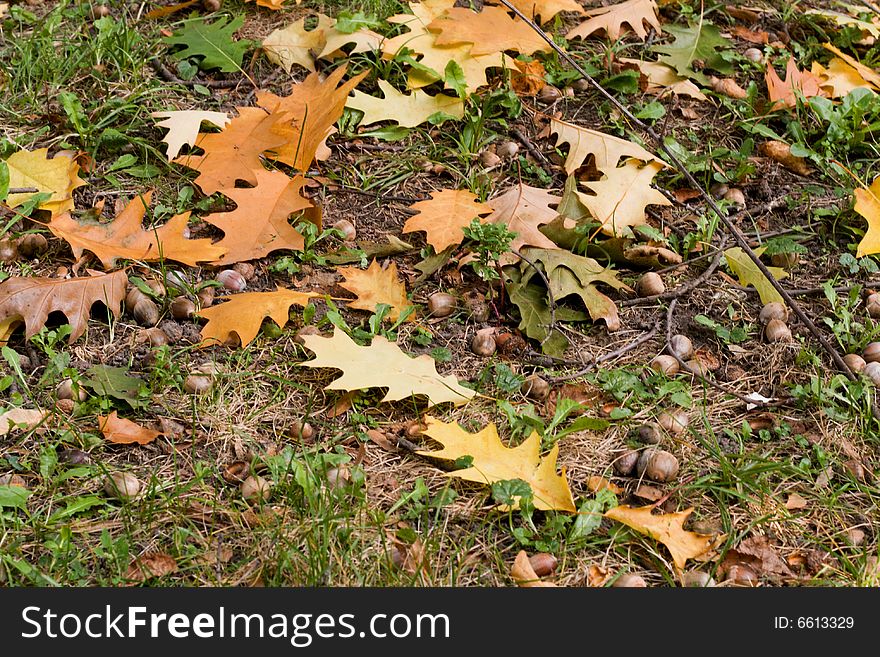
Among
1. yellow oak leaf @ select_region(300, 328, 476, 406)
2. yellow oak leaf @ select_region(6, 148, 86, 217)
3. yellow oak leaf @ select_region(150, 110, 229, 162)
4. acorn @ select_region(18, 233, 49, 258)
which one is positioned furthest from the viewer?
yellow oak leaf @ select_region(150, 110, 229, 162)

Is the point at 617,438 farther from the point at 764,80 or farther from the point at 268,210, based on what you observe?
the point at 764,80

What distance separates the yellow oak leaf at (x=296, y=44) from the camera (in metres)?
3.25

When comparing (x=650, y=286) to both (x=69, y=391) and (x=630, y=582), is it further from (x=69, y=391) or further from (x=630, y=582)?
(x=69, y=391)

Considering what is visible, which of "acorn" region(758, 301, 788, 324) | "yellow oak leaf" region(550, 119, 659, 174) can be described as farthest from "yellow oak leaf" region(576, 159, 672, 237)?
"acorn" region(758, 301, 788, 324)

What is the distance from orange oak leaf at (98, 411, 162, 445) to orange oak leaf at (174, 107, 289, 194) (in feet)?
2.72

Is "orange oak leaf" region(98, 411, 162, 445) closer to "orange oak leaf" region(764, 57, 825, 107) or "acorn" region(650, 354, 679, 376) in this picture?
"acorn" region(650, 354, 679, 376)

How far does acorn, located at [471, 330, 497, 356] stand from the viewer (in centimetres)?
241

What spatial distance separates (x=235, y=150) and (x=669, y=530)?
5.50ft

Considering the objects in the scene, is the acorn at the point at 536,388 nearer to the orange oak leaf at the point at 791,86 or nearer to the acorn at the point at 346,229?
the acorn at the point at 346,229

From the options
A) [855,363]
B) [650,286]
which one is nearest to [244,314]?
[650,286]
